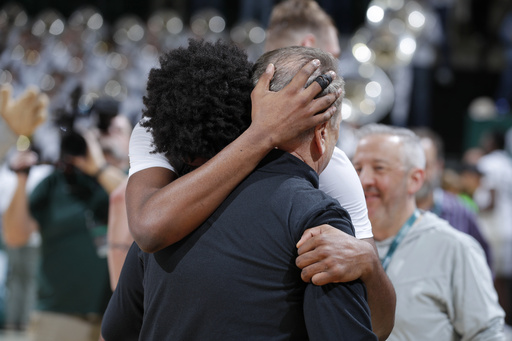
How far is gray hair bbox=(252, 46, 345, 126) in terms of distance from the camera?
1.42m

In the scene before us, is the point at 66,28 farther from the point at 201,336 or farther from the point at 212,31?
the point at 201,336

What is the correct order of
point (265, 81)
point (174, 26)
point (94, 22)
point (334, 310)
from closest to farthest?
1. point (334, 310)
2. point (265, 81)
3. point (94, 22)
4. point (174, 26)

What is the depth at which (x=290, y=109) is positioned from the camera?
4.51 feet

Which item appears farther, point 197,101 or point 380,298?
point 380,298

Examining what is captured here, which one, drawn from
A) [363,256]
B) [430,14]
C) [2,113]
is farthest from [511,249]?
[363,256]

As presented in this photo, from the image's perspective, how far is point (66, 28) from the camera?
10.3 meters

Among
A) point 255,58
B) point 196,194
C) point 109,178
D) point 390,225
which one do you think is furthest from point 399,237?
point 255,58

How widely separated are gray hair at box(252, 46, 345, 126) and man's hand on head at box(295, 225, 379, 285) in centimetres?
30

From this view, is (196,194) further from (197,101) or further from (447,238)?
(447,238)

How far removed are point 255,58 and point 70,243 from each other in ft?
22.4

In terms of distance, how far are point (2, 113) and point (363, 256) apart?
2.20 metres

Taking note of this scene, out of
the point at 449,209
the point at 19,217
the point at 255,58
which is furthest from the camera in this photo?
the point at 255,58

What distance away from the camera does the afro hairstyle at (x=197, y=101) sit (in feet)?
4.52

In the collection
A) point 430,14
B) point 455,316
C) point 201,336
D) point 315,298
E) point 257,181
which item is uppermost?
point 430,14
